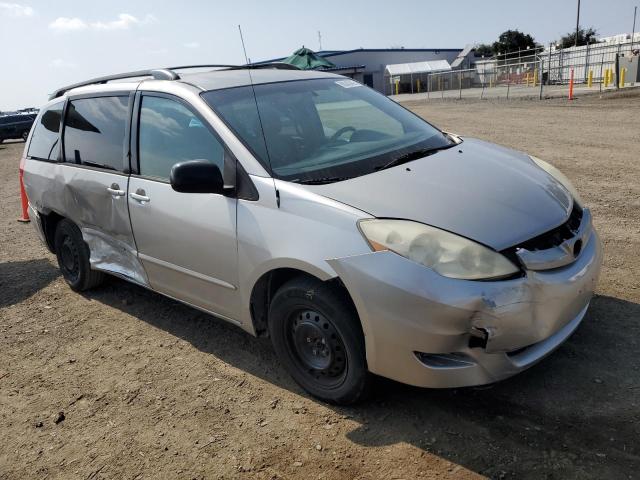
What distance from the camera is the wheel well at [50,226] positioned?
5141 mm

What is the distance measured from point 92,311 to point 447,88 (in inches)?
1618

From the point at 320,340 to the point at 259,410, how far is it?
57cm

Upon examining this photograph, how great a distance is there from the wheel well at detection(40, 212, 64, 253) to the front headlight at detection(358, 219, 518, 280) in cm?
366

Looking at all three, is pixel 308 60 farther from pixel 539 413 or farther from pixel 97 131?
pixel 539 413

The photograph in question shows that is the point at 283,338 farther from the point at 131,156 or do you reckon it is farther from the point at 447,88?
the point at 447,88

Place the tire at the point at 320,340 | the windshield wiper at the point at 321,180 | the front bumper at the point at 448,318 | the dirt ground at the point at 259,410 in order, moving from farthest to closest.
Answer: the windshield wiper at the point at 321,180 → the tire at the point at 320,340 → the dirt ground at the point at 259,410 → the front bumper at the point at 448,318

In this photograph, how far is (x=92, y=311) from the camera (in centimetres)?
482

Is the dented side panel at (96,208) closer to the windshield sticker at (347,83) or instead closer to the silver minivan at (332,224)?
the silver minivan at (332,224)

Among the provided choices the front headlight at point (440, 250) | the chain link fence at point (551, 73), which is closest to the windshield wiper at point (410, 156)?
the front headlight at point (440, 250)

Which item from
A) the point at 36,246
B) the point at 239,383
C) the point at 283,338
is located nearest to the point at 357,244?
→ the point at 283,338

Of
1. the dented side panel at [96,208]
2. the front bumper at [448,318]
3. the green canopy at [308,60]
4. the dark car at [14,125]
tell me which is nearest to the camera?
the front bumper at [448,318]

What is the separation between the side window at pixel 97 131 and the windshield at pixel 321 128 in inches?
38.0

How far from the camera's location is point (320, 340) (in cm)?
302

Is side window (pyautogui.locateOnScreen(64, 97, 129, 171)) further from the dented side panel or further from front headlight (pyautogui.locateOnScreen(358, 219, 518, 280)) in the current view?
front headlight (pyautogui.locateOnScreen(358, 219, 518, 280))
